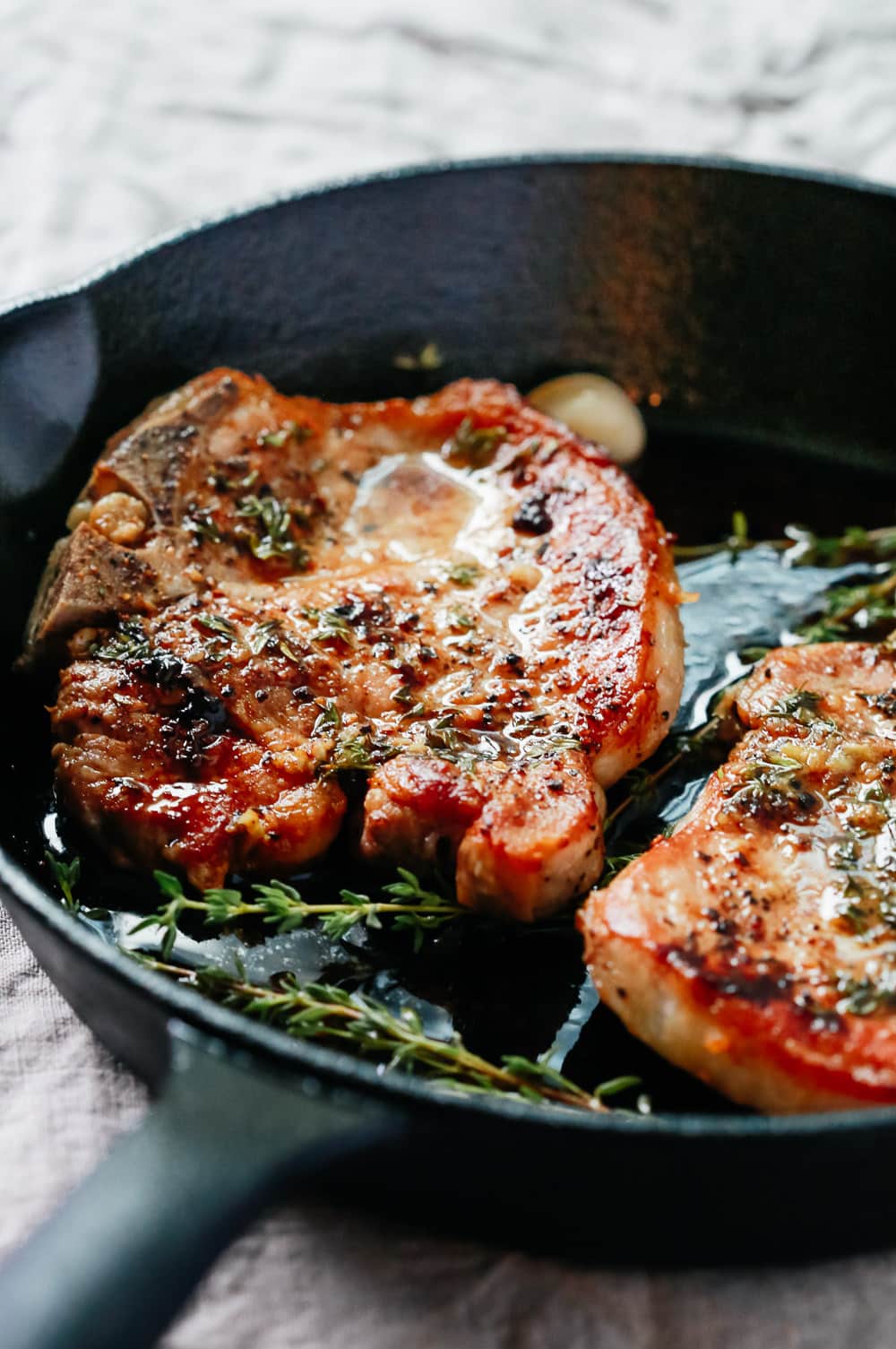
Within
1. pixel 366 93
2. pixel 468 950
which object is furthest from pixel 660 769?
pixel 366 93

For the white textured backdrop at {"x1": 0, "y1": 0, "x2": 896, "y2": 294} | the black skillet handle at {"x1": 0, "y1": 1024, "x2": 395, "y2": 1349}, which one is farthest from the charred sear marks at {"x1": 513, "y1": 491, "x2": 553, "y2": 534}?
the white textured backdrop at {"x1": 0, "y1": 0, "x2": 896, "y2": 294}

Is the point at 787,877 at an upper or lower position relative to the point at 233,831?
upper

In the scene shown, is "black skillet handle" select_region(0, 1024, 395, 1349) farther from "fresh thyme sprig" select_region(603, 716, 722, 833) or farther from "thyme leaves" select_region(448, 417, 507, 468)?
"thyme leaves" select_region(448, 417, 507, 468)

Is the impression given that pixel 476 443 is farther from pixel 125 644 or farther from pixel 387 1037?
pixel 387 1037

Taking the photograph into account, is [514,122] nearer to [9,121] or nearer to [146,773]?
[9,121]

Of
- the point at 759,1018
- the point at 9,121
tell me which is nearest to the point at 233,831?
the point at 759,1018
